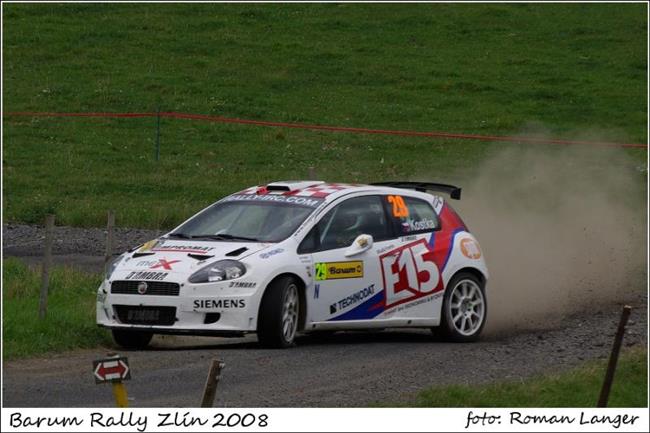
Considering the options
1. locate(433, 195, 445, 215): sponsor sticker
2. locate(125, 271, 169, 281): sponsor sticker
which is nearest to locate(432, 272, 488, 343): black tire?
locate(433, 195, 445, 215): sponsor sticker

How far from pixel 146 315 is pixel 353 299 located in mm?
2024

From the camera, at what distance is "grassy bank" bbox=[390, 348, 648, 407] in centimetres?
977

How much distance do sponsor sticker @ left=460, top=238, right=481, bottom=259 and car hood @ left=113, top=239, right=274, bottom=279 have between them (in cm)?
250

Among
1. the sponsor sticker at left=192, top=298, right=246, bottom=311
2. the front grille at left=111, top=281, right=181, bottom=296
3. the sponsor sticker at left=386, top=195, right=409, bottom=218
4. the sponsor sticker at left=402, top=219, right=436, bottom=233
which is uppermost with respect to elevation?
the sponsor sticker at left=386, top=195, right=409, bottom=218

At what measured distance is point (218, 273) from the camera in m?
12.2

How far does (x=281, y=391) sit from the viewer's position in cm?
1022

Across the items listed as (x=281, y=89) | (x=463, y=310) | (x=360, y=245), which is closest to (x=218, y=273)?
(x=360, y=245)

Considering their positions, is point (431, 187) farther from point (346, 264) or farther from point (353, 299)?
point (353, 299)

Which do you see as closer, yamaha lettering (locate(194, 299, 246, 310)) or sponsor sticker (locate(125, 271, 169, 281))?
yamaha lettering (locate(194, 299, 246, 310))

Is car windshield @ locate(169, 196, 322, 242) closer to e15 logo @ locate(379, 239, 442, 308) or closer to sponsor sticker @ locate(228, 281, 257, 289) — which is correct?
sponsor sticker @ locate(228, 281, 257, 289)

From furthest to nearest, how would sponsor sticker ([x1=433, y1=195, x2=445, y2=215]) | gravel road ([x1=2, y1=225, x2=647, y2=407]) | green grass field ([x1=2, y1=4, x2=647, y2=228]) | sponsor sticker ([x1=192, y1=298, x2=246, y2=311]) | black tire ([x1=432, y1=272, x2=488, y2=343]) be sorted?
green grass field ([x1=2, y1=4, x2=647, y2=228]), sponsor sticker ([x1=433, y1=195, x2=445, y2=215]), black tire ([x1=432, y1=272, x2=488, y2=343]), sponsor sticker ([x1=192, y1=298, x2=246, y2=311]), gravel road ([x1=2, y1=225, x2=647, y2=407])

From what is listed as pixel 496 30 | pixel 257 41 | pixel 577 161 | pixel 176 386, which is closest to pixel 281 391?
pixel 176 386

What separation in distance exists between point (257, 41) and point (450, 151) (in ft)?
46.2

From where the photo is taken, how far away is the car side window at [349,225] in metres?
13.1
